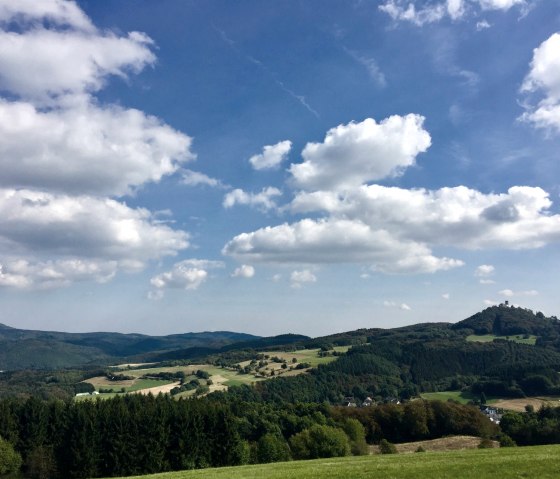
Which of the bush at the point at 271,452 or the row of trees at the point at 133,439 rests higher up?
the row of trees at the point at 133,439

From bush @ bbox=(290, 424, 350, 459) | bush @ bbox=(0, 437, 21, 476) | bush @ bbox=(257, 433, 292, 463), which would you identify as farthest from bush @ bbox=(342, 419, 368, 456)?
bush @ bbox=(0, 437, 21, 476)

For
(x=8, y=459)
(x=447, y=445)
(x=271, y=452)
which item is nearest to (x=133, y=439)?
(x=8, y=459)

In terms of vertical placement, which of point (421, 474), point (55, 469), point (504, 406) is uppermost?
point (421, 474)

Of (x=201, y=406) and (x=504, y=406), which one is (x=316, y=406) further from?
(x=504, y=406)

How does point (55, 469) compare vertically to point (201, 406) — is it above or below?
below

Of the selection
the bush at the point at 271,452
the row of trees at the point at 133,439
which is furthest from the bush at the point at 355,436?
the bush at the point at 271,452

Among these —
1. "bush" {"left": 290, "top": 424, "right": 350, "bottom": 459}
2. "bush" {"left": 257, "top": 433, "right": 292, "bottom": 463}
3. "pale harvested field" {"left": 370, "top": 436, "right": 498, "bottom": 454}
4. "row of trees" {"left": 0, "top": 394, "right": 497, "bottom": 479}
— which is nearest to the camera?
"row of trees" {"left": 0, "top": 394, "right": 497, "bottom": 479}

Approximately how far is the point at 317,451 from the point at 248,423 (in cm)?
4017

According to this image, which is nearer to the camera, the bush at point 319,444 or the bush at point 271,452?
the bush at point 319,444

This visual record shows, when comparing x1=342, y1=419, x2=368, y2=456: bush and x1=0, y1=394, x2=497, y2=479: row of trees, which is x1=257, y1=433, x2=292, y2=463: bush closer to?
x1=0, y1=394, x2=497, y2=479: row of trees

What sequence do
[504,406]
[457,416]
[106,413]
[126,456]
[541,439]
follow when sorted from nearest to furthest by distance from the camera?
[126,456] → [106,413] → [541,439] → [457,416] → [504,406]

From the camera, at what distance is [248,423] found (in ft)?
392

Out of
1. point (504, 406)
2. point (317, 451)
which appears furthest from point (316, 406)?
point (504, 406)

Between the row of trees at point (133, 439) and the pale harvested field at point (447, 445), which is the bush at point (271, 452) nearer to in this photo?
the row of trees at point (133, 439)
